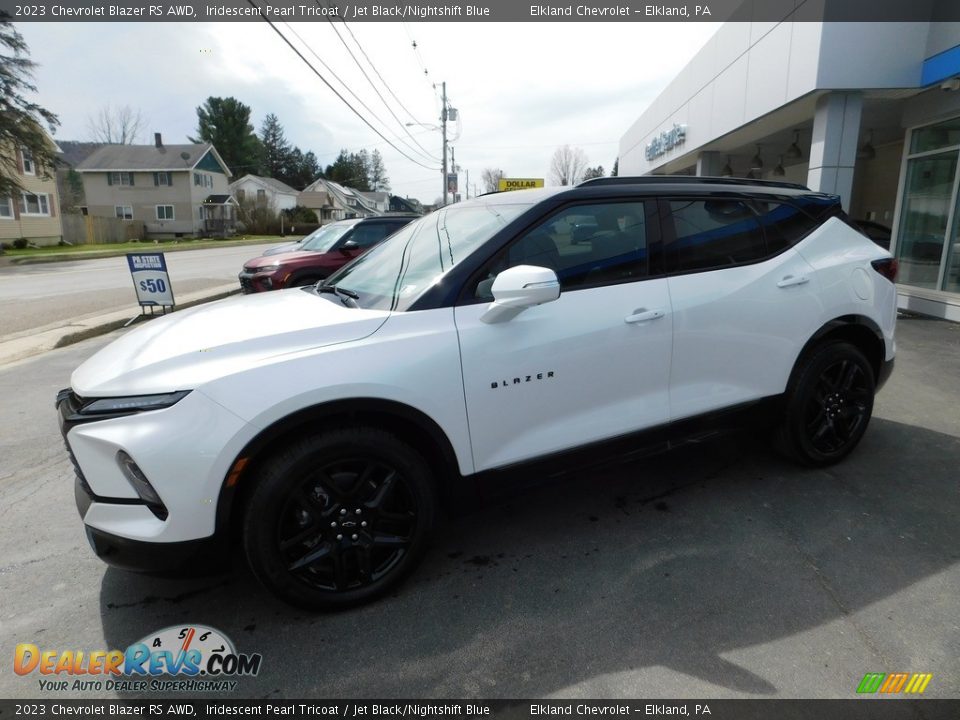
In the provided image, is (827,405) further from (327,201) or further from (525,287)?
(327,201)

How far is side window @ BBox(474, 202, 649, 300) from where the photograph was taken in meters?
2.85

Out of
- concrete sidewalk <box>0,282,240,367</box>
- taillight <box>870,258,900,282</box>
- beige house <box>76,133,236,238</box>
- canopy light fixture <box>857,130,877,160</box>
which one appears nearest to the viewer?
taillight <box>870,258,900,282</box>

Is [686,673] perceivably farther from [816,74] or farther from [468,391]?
[816,74]

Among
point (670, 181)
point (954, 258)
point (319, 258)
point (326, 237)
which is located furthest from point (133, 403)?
point (954, 258)

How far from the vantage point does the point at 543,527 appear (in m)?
3.22

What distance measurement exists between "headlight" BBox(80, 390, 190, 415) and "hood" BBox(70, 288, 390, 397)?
0.02m

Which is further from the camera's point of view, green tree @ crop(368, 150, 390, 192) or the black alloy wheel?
green tree @ crop(368, 150, 390, 192)

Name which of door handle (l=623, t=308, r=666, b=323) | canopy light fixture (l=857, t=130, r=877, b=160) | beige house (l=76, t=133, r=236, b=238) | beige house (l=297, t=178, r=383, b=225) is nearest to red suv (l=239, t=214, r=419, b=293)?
door handle (l=623, t=308, r=666, b=323)

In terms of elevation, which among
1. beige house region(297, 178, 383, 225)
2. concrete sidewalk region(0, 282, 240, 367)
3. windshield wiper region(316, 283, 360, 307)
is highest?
beige house region(297, 178, 383, 225)

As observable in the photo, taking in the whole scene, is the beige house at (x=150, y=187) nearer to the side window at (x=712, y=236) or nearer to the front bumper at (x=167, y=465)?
the front bumper at (x=167, y=465)

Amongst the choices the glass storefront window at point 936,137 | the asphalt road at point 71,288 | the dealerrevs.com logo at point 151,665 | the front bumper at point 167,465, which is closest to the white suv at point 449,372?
the front bumper at point 167,465

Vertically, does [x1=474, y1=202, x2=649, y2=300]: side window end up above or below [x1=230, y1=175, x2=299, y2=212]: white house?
below

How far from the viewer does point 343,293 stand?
313 cm

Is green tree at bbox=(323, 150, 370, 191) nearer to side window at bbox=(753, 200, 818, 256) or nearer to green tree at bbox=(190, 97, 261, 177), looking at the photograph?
green tree at bbox=(190, 97, 261, 177)
